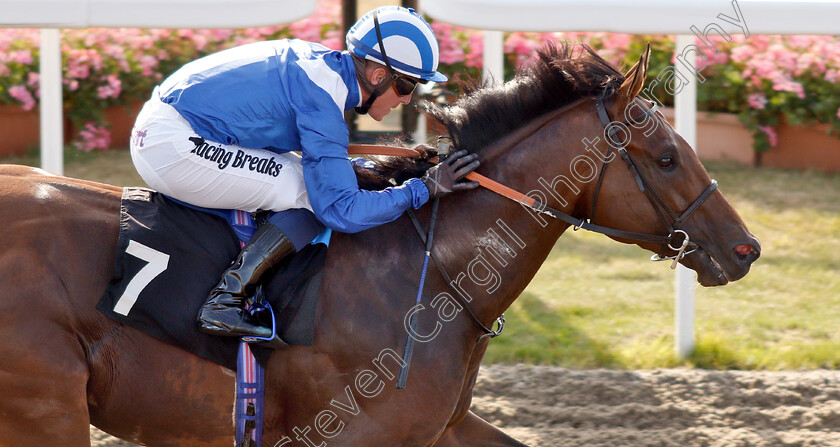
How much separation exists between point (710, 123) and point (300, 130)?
21.0 feet

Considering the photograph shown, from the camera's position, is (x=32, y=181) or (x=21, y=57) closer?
(x=32, y=181)

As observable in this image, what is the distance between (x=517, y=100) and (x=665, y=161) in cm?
52

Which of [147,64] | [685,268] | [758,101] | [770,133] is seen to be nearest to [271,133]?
[685,268]

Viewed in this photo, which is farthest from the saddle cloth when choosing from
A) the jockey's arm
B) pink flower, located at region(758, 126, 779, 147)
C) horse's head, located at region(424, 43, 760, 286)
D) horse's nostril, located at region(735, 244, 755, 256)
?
pink flower, located at region(758, 126, 779, 147)

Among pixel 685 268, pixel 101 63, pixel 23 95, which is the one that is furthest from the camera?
pixel 101 63

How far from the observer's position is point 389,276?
306cm

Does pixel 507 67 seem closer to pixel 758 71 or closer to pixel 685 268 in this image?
pixel 758 71

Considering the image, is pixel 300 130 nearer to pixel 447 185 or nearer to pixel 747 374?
pixel 447 185

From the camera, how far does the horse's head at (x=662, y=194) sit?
305 centimetres

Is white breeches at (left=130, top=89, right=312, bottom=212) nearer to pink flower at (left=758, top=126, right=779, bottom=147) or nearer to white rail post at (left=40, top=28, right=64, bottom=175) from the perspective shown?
white rail post at (left=40, top=28, right=64, bottom=175)

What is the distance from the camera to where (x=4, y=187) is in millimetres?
2941

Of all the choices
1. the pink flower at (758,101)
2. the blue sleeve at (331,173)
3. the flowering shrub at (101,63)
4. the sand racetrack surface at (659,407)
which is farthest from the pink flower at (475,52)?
the blue sleeve at (331,173)

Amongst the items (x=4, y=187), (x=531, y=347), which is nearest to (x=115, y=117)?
A: (x=531, y=347)

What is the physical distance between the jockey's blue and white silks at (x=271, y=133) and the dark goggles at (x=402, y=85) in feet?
0.48
